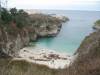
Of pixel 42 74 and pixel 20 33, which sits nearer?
pixel 42 74

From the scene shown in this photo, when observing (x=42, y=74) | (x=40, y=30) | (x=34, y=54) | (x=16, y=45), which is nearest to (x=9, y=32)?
(x=16, y=45)

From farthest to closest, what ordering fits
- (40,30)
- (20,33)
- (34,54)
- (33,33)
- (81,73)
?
(40,30), (33,33), (20,33), (34,54), (81,73)

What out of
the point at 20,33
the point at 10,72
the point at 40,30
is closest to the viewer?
the point at 10,72

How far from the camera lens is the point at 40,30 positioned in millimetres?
65438

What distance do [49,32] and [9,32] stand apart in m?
26.3

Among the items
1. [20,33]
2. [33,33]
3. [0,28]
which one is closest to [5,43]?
[0,28]

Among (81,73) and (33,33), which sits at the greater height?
(81,73)

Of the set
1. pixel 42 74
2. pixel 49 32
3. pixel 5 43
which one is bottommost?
Answer: pixel 49 32

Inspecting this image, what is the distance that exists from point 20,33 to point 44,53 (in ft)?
28.2

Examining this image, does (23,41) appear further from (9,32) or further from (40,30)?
(40,30)

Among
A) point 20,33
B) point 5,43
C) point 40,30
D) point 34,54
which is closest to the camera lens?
point 5,43

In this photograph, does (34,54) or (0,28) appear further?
(34,54)

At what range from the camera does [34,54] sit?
134ft

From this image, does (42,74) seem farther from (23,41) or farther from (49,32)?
(49,32)
